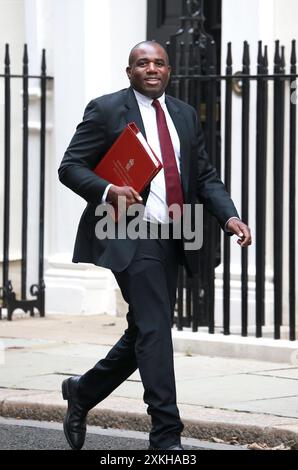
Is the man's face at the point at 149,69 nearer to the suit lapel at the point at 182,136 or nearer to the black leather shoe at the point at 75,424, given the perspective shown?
the suit lapel at the point at 182,136

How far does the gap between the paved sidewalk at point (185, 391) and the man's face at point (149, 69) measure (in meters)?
1.90

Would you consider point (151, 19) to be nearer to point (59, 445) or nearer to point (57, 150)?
point (57, 150)

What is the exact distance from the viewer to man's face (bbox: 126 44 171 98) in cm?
641

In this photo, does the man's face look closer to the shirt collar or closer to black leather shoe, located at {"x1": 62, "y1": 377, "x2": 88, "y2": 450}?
the shirt collar

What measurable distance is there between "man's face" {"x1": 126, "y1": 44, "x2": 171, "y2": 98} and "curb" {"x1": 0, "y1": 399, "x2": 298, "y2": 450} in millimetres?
1875

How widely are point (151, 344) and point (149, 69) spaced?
1.33 m

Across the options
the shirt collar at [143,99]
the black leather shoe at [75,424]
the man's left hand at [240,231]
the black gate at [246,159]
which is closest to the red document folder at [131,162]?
the shirt collar at [143,99]

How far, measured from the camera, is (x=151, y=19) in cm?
1240

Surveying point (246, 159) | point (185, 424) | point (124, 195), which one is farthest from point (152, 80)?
point (246, 159)

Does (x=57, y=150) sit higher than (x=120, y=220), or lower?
higher

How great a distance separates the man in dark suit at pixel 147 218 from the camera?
6.15 metres

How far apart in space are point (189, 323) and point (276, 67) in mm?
2077

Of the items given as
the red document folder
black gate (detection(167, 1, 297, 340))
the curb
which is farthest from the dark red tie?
black gate (detection(167, 1, 297, 340))
